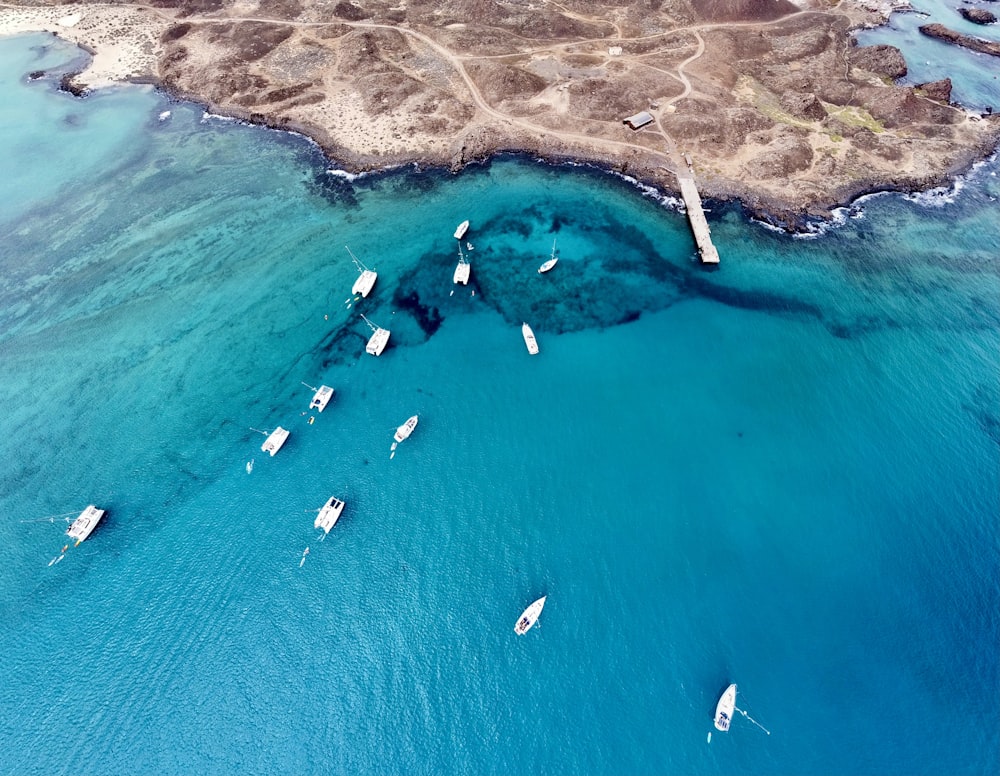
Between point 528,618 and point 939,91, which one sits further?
point 939,91

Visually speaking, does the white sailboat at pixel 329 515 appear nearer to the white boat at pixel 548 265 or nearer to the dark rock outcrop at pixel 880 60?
the white boat at pixel 548 265

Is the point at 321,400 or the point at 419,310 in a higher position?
the point at 419,310

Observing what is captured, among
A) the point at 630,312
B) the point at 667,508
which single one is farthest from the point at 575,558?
the point at 630,312

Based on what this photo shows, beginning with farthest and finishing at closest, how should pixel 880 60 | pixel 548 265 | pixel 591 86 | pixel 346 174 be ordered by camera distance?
pixel 880 60 < pixel 591 86 < pixel 346 174 < pixel 548 265

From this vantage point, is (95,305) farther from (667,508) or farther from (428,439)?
(667,508)

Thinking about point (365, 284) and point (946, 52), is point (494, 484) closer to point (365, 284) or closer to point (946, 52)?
point (365, 284)

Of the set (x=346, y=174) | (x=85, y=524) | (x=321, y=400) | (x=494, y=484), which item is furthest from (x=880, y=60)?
(x=85, y=524)

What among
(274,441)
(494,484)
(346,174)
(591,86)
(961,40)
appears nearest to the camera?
(494,484)

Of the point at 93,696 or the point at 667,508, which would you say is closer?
the point at 93,696
